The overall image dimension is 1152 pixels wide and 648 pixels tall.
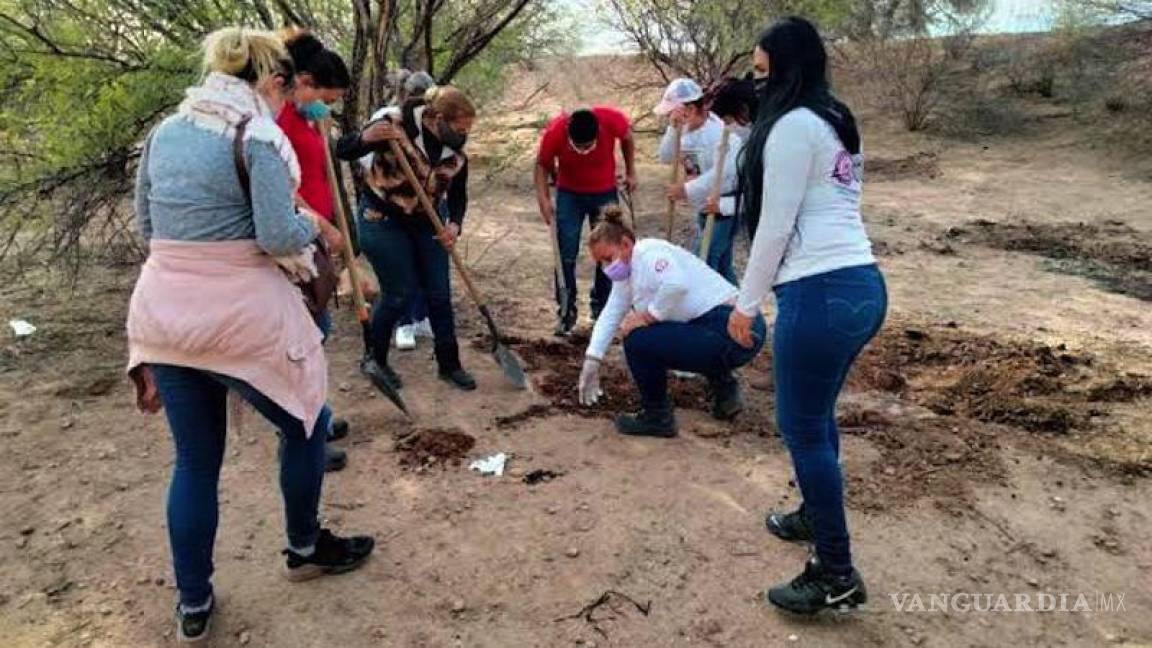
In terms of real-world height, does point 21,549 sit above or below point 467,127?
below

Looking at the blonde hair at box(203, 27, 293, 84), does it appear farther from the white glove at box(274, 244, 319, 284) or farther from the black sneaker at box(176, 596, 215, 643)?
the black sneaker at box(176, 596, 215, 643)

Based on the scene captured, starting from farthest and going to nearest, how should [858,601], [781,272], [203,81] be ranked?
[858,601] < [781,272] < [203,81]

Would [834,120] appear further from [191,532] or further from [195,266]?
[191,532]

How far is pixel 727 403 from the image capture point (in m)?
4.01

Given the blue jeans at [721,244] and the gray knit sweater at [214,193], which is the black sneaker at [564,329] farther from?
the gray knit sweater at [214,193]

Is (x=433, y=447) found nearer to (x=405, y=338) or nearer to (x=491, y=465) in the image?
(x=491, y=465)

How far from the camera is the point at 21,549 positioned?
3068 millimetres

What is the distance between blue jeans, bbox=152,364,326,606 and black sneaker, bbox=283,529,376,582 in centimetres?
25

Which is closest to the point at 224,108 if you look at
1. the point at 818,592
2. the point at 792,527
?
the point at 818,592

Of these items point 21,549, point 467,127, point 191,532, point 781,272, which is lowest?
point 21,549

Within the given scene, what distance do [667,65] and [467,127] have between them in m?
8.85

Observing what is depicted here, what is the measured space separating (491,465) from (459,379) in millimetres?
888

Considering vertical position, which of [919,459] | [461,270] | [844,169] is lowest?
[919,459]

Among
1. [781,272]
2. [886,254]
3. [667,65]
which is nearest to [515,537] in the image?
[781,272]
